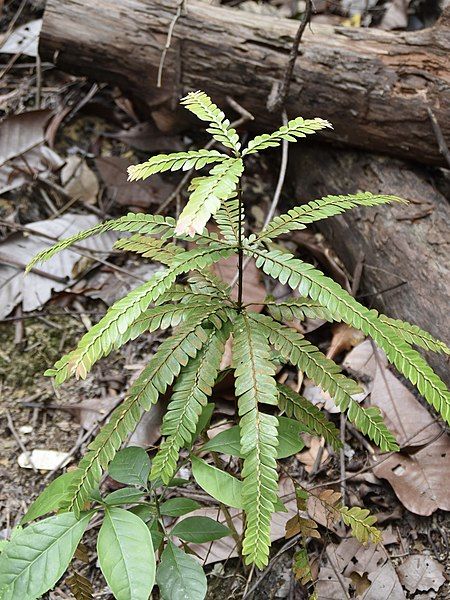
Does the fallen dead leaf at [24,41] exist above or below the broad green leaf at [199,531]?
above

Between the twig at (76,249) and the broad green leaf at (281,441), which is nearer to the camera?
the broad green leaf at (281,441)

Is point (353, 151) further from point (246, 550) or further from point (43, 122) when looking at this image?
point (246, 550)

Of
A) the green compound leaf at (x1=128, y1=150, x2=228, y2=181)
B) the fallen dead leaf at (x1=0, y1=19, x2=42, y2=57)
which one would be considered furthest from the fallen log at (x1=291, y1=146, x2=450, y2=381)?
the fallen dead leaf at (x1=0, y1=19, x2=42, y2=57)

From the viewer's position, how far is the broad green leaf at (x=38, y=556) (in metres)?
1.73

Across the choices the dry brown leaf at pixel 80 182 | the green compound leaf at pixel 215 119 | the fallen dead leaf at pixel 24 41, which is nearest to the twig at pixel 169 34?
the dry brown leaf at pixel 80 182

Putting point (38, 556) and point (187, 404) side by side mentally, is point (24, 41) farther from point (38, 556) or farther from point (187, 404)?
point (38, 556)

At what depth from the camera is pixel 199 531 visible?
2012 millimetres

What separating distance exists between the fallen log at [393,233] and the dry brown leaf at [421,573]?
2.07ft

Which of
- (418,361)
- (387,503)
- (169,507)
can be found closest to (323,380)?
(418,361)

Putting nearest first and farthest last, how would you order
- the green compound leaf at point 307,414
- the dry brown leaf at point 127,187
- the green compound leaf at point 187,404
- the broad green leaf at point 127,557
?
1. the broad green leaf at point 127,557
2. the green compound leaf at point 187,404
3. the green compound leaf at point 307,414
4. the dry brown leaf at point 127,187

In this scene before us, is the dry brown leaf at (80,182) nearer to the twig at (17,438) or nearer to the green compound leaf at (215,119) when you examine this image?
the twig at (17,438)

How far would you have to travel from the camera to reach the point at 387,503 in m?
2.49

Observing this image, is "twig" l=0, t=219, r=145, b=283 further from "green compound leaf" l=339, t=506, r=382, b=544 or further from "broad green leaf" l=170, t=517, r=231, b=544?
"green compound leaf" l=339, t=506, r=382, b=544

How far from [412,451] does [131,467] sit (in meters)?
1.05
